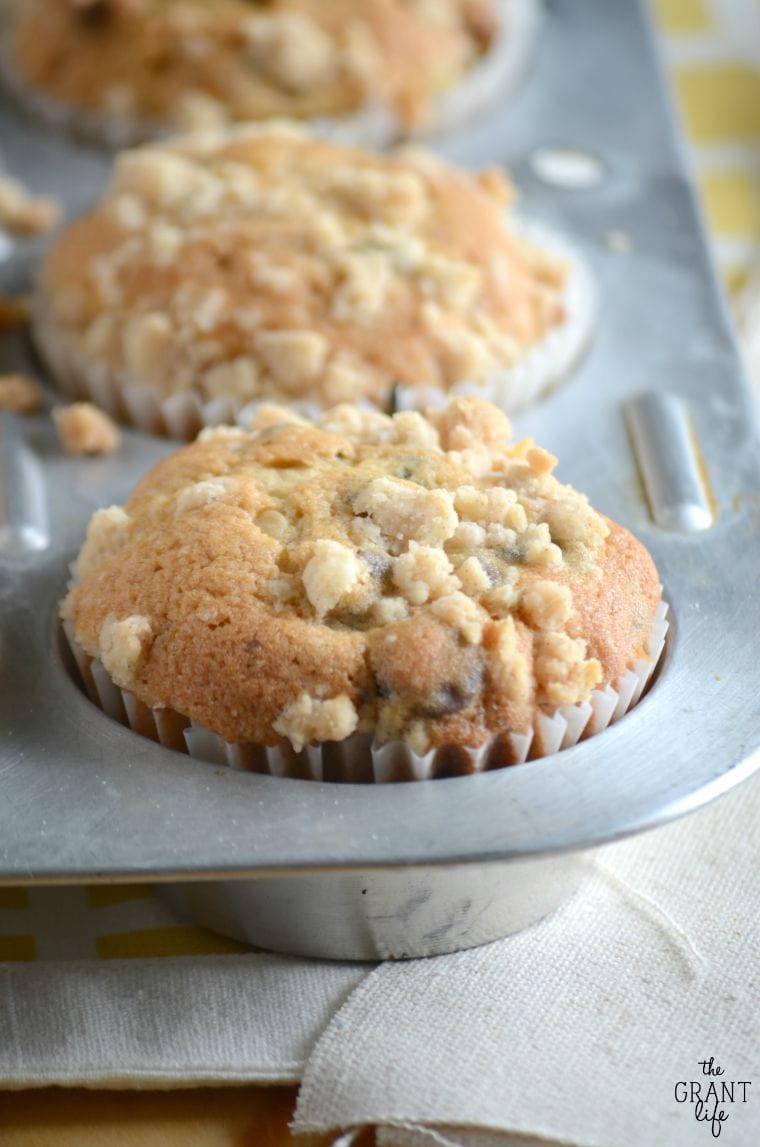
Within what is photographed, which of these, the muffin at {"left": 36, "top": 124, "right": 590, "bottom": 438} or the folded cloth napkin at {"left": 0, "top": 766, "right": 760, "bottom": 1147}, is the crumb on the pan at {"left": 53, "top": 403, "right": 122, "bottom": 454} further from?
the folded cloth napkin at {"left": 0, "top": 766, "right": 760, "bottom": 1147}

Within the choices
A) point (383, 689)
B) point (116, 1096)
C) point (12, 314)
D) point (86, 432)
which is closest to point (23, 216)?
point (12, 314)

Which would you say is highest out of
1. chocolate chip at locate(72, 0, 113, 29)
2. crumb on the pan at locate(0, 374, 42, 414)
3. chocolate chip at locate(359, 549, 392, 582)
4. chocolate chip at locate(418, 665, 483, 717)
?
chocolate chip at locate(72, 0, 113, 29)

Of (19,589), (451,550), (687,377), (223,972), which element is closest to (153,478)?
(19,589)

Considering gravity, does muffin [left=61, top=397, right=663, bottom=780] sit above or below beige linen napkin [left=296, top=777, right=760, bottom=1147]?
above

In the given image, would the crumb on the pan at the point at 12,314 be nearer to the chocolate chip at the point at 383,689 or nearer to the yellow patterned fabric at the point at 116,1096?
the yellow patterned fabric at the point at 116,1096

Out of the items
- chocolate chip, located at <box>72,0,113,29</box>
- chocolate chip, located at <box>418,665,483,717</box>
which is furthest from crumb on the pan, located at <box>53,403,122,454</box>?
chocolate chip, located at <box>72,0,113,29</box>

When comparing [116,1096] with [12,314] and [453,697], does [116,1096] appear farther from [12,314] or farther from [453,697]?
[12,314]
